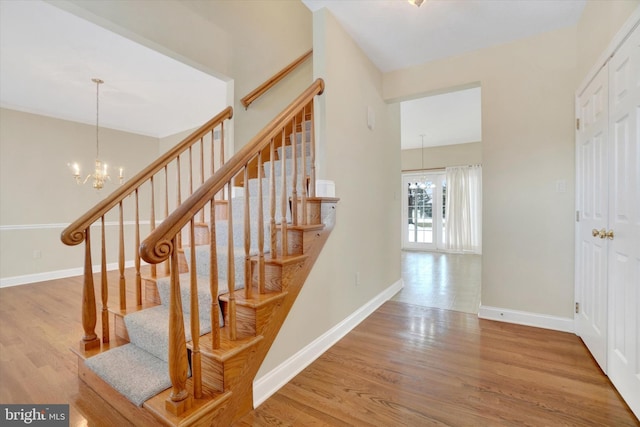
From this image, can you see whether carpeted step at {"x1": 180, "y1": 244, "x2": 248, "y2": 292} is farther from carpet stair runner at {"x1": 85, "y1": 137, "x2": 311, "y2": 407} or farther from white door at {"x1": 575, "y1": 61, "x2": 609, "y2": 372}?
white door at {"x1": 575, "y1": 61, "x2": 609, "y2": 372}

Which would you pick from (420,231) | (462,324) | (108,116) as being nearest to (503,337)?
(462,324)

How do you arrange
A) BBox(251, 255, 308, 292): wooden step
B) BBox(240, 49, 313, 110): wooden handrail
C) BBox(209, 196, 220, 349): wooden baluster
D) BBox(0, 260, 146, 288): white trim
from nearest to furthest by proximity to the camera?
BBox(209, 196, 220, 349): wooden baluster < BBox(251, 255, 308, 292): wooden step < BBox(240, 49, 313, 110): wooden handrail < BBox(0, 260, 146, 288): white trim

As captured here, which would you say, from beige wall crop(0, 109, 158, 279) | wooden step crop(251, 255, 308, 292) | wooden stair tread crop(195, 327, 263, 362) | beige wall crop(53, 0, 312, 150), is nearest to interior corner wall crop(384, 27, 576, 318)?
beige wall crop(53, 0, 312, 150)

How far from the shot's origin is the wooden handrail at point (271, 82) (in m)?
3.03

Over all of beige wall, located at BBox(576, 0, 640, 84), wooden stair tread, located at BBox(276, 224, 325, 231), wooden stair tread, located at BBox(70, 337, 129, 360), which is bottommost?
wooden stair tread, located at BBox(70, 337, 129, 360)

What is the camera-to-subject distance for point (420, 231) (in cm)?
758

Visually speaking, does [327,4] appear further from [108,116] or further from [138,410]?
[108,116]

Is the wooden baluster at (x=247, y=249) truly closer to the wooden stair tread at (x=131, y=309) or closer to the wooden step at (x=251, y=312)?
the wooden step at (x=251, y=312)

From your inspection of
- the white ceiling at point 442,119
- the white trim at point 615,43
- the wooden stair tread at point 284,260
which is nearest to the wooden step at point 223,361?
the wooden stair tread at point 284,260

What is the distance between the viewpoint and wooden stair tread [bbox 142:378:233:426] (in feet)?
4.03

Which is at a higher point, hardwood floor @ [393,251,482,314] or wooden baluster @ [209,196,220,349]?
wooden baluster @ [209,196,220,349]

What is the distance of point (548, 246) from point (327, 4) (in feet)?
9.06

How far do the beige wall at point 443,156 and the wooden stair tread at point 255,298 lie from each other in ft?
21.4

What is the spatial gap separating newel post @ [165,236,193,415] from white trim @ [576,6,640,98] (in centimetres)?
246
